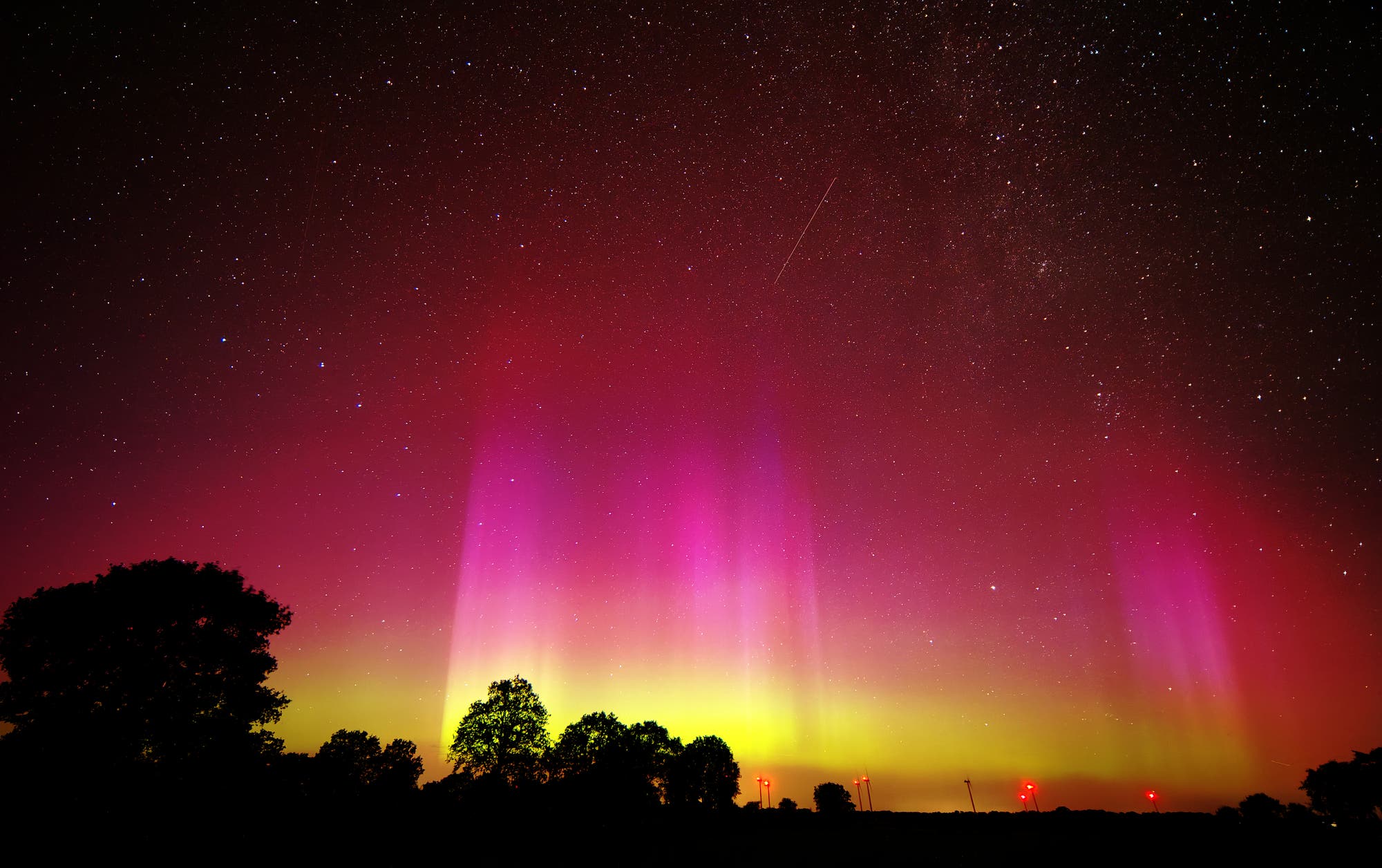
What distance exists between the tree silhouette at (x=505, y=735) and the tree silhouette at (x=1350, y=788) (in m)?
83.5

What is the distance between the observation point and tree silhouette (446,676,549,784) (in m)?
33.9

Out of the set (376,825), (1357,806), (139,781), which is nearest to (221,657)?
(139,781)

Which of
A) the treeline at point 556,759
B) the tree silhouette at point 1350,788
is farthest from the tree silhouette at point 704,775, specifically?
the tree silhouette at point 1350,788

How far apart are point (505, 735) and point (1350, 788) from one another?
88.1m

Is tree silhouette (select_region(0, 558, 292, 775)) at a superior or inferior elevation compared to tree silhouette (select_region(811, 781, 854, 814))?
superior

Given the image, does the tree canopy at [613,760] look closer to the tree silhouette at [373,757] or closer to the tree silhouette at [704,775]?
the tree silhouette at [704,775]

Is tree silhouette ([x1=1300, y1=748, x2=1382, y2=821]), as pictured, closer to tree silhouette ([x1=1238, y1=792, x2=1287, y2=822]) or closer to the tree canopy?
tree silhouette ([x1=1238, y1=792, x2=1287, y2=822])

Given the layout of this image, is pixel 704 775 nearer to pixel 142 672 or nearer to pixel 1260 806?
pixel 142 672

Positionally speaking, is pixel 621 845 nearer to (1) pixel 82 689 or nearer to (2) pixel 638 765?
(1) pixel 82 689

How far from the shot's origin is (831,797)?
8150 cm

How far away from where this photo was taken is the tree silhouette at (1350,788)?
5759cm

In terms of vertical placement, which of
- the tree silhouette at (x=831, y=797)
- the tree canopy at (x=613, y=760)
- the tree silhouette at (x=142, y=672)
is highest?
the tree silhouette at (x=142, y=672)

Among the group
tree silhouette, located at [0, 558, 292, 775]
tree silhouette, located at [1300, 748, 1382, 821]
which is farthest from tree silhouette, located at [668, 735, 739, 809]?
tree silhouette, located at [1300, 748, 1382, 821]

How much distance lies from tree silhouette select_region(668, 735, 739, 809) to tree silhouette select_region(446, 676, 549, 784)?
21276 millimetres
